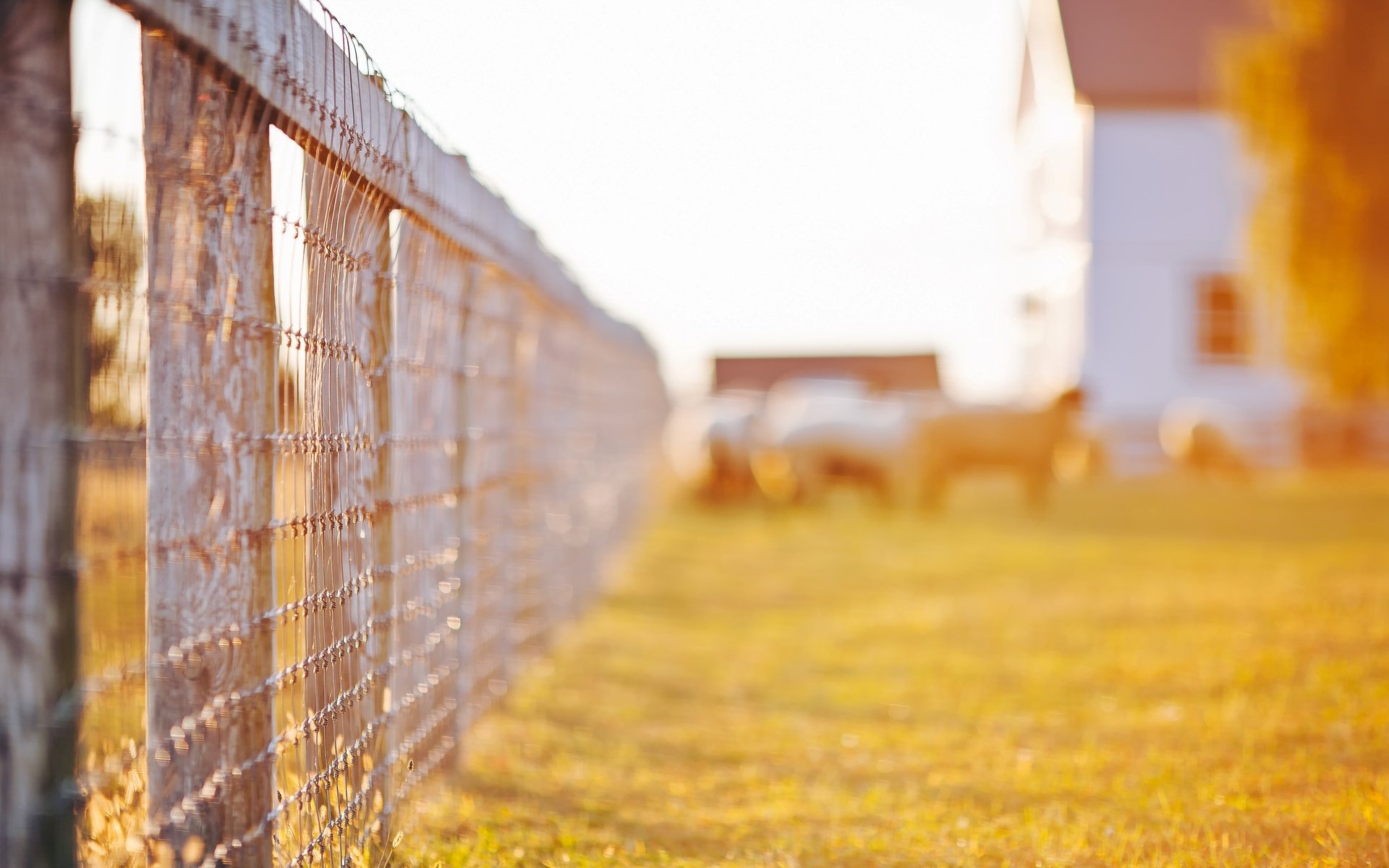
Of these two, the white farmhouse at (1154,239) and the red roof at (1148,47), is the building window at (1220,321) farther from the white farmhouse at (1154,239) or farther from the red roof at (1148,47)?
the red roof at (1148,47)

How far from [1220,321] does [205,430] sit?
2267 cm

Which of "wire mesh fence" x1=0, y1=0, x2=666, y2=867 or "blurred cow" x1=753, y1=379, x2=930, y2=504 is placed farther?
"blurred cow" x1=753, y1=379, x2=930, y2=504

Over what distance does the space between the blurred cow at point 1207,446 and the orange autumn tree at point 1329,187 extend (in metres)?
2.06

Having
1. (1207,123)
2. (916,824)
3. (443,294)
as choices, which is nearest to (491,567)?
(443,294)

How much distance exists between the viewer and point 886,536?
12977mm

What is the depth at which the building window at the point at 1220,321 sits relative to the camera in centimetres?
2275

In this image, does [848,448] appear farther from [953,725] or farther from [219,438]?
[219,438]

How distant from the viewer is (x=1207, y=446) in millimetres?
20047

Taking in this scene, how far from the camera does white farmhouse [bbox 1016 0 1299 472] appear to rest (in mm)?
22562

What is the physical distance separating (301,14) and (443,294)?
5.13 feet

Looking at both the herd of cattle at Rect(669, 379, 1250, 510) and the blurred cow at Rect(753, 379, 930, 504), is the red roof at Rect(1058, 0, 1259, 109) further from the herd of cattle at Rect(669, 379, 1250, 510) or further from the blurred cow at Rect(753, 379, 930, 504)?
the blurred cow at Rect(753, 379, 930, 504)

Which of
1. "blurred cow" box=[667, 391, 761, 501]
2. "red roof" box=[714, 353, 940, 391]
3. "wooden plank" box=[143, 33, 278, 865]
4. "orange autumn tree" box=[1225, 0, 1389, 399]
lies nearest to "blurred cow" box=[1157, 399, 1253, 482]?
"orange autumn tree" box=[1225, 0, 1389, 399]

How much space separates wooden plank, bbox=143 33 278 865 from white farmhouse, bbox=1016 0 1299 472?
21.2 meters

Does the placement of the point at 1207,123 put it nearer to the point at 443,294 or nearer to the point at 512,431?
the point at 512,431
